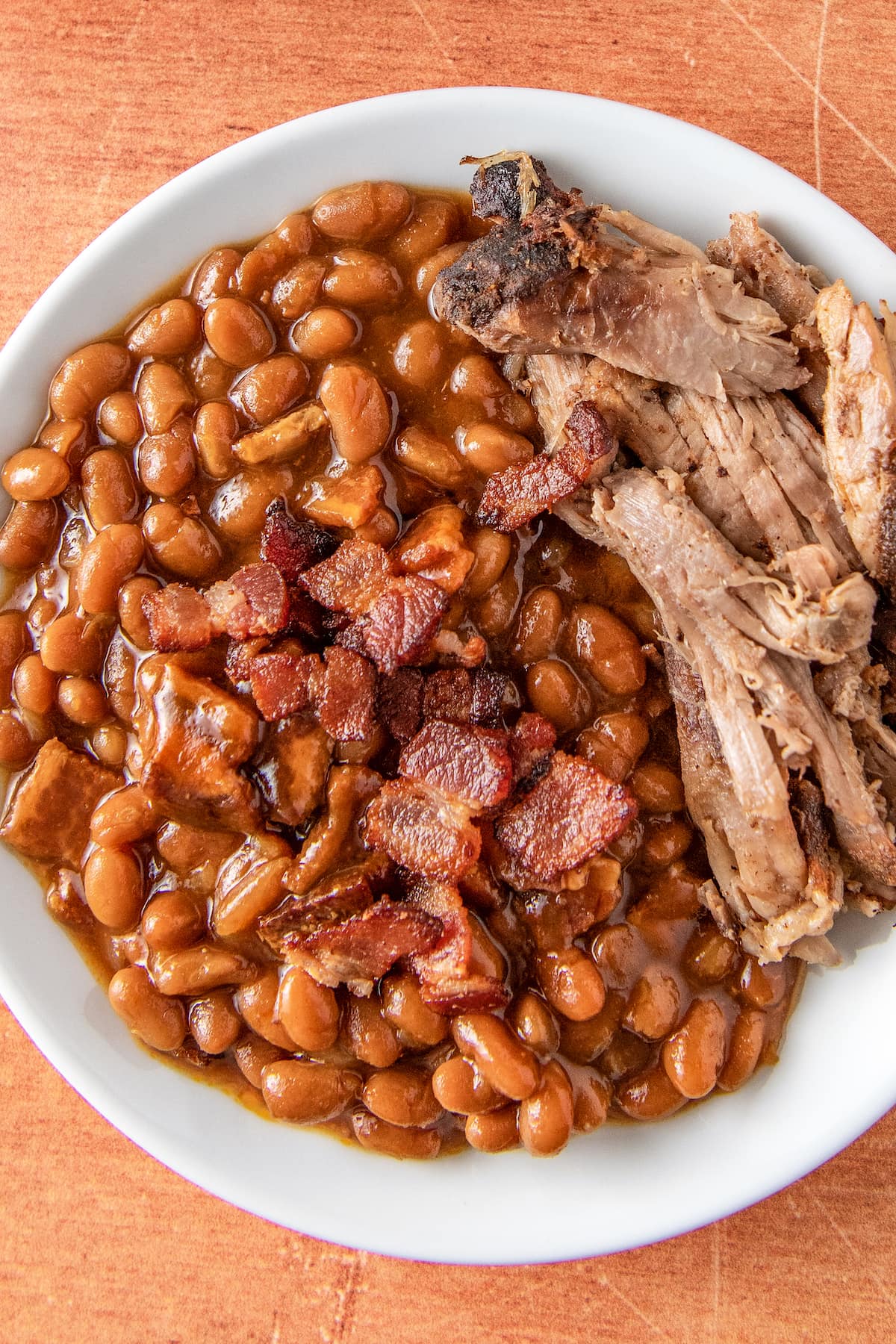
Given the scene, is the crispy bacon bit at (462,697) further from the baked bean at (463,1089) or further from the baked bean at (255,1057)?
the baked bean at (255,1057)

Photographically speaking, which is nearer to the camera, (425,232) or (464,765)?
(464,765)

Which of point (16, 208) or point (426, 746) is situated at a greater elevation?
point (16, 208)

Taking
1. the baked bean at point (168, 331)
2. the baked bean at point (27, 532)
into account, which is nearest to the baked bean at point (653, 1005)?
the baked bean at point (27, 532)

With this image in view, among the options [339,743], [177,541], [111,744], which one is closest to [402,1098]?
[339,743]

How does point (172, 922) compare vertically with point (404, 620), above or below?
below

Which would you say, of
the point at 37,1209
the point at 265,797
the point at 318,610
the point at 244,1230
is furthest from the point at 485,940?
the point at 37,1209

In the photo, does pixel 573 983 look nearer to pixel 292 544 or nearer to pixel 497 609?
pixel 497 609

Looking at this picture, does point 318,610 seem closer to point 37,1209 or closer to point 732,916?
point 732,916
